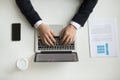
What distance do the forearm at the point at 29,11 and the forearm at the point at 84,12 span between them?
0.25 metres

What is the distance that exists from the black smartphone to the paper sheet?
0.48 meters

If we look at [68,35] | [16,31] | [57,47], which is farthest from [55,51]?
[16,31]

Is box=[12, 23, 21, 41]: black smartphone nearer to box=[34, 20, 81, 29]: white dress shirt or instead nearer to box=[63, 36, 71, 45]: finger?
box=[34, 20, 81, 29]: white dress shirt

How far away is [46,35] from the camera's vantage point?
1204 mm

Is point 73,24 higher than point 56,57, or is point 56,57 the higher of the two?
point 73,24

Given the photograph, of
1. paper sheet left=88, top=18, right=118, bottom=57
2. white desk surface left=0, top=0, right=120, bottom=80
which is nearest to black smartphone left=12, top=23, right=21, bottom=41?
white desk surface left=0, top=0, right=120, bottom=80

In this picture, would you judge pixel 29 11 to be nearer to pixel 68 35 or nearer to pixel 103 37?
pixel 68 35

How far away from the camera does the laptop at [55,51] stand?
3.86 feet

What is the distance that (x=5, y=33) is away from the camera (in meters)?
1.27

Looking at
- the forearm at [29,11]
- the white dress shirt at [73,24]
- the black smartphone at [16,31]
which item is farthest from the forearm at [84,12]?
the black smartphone at [16,31]

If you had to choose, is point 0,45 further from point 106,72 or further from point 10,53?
point 106,72

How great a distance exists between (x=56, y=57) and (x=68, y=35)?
0.16 meters

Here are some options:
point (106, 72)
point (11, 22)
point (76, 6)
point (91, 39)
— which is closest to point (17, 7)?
point (11, 22)

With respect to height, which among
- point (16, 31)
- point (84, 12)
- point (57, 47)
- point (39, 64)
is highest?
point (84, 12)
